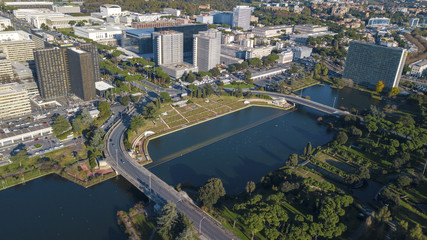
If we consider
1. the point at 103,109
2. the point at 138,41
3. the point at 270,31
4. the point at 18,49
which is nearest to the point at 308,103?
the point at 103,109

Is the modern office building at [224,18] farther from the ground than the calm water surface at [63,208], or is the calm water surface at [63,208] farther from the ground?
the modern office building at [224,18]

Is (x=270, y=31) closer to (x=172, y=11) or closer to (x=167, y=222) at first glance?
(x=172, y=11)

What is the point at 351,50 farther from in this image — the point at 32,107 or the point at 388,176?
the point at 32,107

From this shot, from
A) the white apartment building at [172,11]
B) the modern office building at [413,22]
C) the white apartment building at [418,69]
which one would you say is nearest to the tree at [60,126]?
the white apartment building at [418,69]

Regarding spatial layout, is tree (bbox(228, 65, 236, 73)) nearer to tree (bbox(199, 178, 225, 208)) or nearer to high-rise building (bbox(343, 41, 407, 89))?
high-rise building (bbox(343, 41, 407, 89))

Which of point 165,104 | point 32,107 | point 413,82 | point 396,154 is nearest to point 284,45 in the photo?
point 413,82

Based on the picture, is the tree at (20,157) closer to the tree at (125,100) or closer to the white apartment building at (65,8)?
the tree at (125,100)
